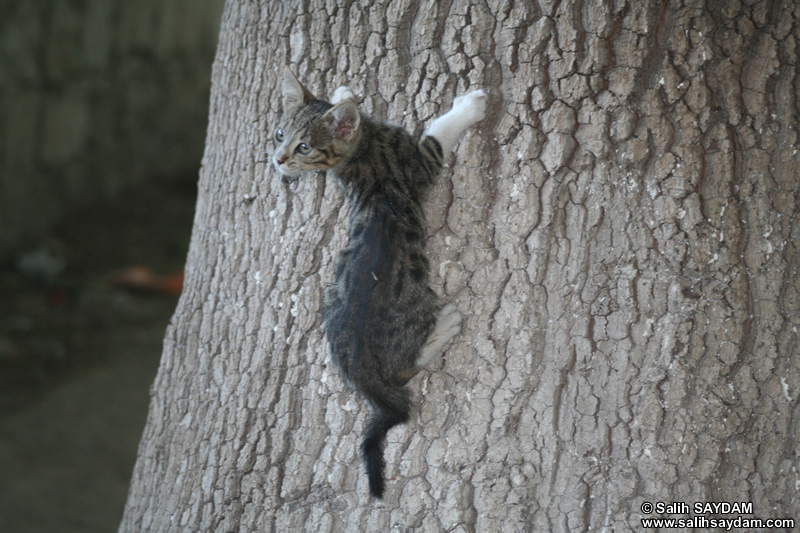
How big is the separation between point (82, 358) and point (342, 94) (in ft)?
13.0

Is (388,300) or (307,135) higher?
(307,135)

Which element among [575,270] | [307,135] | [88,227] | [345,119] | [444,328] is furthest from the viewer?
[88,227]

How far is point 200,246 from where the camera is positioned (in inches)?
95.7

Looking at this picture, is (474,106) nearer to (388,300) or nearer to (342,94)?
(342,94)

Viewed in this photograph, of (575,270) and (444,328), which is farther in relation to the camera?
(444,328)

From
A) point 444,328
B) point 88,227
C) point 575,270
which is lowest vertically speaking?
point 444,328

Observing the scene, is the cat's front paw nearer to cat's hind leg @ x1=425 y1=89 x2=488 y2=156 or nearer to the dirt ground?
cat's hind leg @ x1=425 y1=89 x2=488 y2=156

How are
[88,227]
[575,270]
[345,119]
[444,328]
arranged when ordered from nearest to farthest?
[575,270] → [444,328] → [345,119] → [88,227]

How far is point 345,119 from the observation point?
6.88 feet

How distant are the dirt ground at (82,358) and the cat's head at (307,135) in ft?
9.04

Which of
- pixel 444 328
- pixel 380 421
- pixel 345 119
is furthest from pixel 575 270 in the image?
pixel 345 119

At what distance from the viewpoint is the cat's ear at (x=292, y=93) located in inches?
83.0

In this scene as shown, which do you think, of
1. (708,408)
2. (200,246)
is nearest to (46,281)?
(200,246)

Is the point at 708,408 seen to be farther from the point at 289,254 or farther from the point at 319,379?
the point at 289,254
